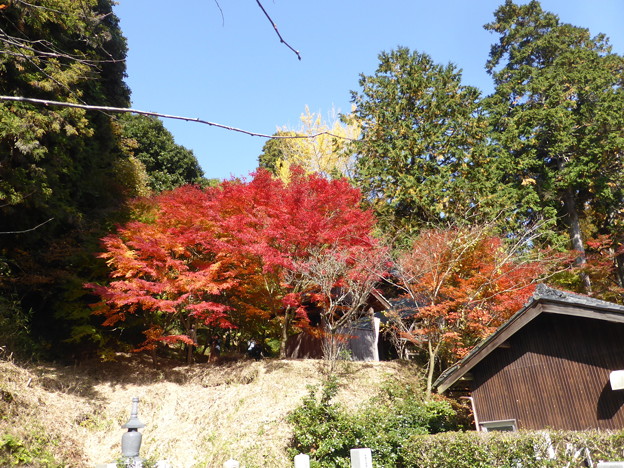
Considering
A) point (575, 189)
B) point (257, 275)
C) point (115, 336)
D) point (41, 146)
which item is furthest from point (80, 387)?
point (575, 189)

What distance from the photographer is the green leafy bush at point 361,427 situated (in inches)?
372

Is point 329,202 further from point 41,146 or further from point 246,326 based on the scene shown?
point 41,146

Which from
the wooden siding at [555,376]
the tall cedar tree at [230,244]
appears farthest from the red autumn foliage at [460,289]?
the wooden siding at [555,376]

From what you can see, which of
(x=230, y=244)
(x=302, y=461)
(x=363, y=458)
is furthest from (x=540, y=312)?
(x=230, y=244)

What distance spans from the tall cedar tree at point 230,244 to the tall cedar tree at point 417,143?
16.9 feet

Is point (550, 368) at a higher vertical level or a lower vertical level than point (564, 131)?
lower

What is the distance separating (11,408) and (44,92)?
29.9 ft

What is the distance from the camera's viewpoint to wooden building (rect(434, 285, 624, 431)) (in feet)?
24.2

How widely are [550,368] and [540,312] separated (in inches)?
46.0

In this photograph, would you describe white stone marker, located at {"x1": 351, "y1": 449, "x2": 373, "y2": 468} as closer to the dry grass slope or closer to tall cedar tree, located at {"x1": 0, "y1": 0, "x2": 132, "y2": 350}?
the dry grass slope

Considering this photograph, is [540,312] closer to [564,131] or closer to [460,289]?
[460,289]

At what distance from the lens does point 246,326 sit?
59.8 ft

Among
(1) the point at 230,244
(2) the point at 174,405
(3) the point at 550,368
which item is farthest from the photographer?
(1) the point at 230,244

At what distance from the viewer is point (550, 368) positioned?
8.13m
